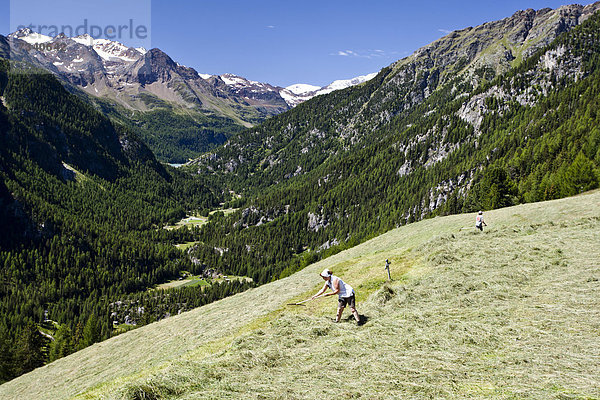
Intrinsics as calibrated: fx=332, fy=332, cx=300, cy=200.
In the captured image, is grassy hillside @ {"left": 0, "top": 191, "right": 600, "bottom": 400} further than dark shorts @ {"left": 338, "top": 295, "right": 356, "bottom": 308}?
No

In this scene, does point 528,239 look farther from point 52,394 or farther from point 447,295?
point 52,394

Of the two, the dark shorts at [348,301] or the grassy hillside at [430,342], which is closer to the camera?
the grassy hillside at [430,342]

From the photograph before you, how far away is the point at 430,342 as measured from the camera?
43.6 ft

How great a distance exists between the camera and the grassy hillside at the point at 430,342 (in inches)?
403

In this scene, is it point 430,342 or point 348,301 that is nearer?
point 430,342

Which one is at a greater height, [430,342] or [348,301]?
[348,301]

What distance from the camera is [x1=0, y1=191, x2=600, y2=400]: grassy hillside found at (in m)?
10.2

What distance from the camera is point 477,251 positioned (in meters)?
28.4

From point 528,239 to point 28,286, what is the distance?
755 feet

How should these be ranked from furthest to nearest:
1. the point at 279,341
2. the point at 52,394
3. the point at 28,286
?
the point at 28,286 < the point at 52,394 < the point at 279,341

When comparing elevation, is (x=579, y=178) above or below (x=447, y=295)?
above

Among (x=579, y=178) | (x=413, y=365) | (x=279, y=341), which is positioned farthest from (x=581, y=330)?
(x=579, y=178)

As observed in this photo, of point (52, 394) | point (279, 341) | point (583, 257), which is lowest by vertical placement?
point (52, 394)

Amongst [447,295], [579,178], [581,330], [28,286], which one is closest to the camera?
[581,330]
